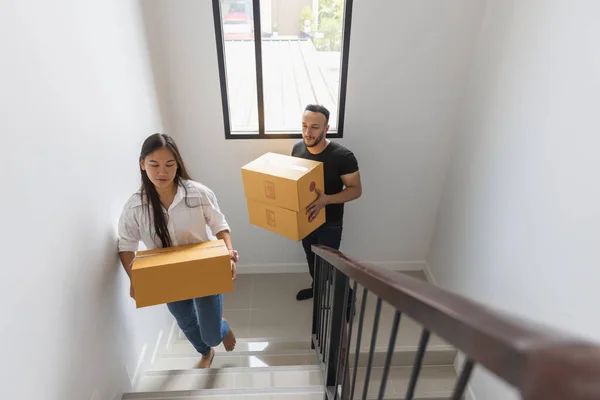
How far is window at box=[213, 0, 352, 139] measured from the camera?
8.29 ft

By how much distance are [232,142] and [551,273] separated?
2.20m

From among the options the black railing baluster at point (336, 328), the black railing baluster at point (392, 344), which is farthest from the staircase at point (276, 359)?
the black railing baluster at point (392, 344)

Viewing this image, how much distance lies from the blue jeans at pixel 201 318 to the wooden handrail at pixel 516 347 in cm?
158

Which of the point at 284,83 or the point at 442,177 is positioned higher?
the point at 284,83

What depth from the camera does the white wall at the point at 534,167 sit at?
61.7 inches

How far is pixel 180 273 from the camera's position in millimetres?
1656

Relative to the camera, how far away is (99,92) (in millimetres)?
1689

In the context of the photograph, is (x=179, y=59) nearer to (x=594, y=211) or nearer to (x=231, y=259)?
(x=231, y=259)

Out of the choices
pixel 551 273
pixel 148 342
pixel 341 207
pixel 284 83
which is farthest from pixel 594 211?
pixel 284 83

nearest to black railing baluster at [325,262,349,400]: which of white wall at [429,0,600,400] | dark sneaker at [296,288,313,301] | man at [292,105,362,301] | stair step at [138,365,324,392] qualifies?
stair step at [138,365,324,392]

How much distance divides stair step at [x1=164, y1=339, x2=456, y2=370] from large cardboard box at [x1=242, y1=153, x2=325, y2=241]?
2.75ft

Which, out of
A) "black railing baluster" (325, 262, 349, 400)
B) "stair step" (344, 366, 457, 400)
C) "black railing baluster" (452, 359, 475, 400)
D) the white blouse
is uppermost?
"black railing baluster" (452, 359, 475, 400)

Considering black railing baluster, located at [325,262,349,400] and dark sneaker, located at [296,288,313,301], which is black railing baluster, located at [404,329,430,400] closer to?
black railing baluster, located at [325,262,349,400]

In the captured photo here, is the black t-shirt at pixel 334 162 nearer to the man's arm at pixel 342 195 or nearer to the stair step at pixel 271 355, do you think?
the man's arm at pixel 342 195
